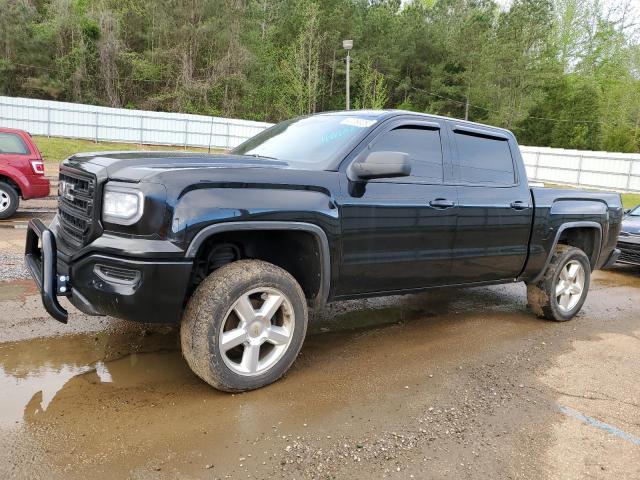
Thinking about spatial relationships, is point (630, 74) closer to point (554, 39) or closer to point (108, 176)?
point (554, 39)

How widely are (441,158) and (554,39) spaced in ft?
188

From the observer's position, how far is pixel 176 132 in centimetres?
2919

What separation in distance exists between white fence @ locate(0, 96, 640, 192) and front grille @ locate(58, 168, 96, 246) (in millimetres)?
23723

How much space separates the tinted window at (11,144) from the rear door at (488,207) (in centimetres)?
854

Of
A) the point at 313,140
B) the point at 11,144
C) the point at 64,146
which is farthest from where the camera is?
the point at 64,146

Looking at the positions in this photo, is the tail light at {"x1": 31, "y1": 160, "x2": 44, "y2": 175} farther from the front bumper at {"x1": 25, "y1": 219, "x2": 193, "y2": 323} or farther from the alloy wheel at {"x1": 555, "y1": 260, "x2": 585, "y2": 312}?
the alloy wheel at {"x1": 555, "y1": 260, "x2": 585, "y2": 312}

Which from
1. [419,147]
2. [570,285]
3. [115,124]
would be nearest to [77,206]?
[419,147]

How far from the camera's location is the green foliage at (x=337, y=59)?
3791 cm

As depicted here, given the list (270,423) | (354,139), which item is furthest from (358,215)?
(270,423)

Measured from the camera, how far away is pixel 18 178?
9547 mm

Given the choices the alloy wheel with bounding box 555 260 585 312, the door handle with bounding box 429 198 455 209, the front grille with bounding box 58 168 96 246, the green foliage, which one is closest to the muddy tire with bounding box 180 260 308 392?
the front grille with bounding box 58 168 96 246

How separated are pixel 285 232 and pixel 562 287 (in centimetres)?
341

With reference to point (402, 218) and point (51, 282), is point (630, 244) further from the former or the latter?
point (51, 282)

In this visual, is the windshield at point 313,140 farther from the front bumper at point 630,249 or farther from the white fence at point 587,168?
the white fence at point 587,168
